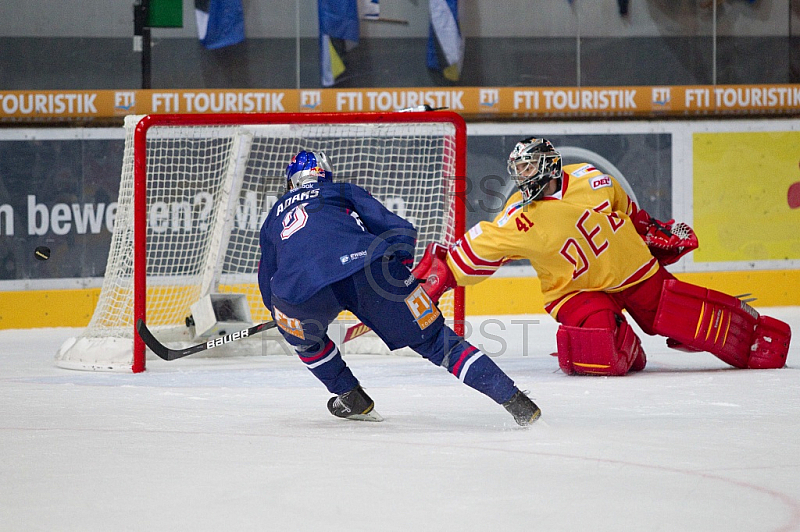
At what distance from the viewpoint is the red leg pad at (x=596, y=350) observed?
4.00 m

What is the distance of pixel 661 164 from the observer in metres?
6.53

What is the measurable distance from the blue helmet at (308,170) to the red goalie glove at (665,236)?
1.70 meters

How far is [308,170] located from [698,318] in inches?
72.5

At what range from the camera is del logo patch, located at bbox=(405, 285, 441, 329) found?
2.88m

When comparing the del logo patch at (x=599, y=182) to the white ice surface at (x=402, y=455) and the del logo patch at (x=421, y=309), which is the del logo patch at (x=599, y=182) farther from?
the del logo patch at (x=421, y=309)

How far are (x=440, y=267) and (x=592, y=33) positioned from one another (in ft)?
12.5

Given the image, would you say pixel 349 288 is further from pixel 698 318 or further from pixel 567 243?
pixel 698 318

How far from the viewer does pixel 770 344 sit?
4141 mm

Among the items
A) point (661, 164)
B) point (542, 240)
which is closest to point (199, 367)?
point (542, 240)

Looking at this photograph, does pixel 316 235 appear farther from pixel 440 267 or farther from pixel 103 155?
pixel 103 155

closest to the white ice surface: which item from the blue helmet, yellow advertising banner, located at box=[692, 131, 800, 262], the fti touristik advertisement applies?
the blue helmet

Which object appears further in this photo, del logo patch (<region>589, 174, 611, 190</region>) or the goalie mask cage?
the goalie mask cage

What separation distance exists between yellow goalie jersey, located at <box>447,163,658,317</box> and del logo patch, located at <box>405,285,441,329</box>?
3.43 ft

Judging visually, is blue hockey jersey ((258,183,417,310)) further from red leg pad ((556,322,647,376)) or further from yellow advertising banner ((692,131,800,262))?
yellow advertising banner ((692,131,800,262))
